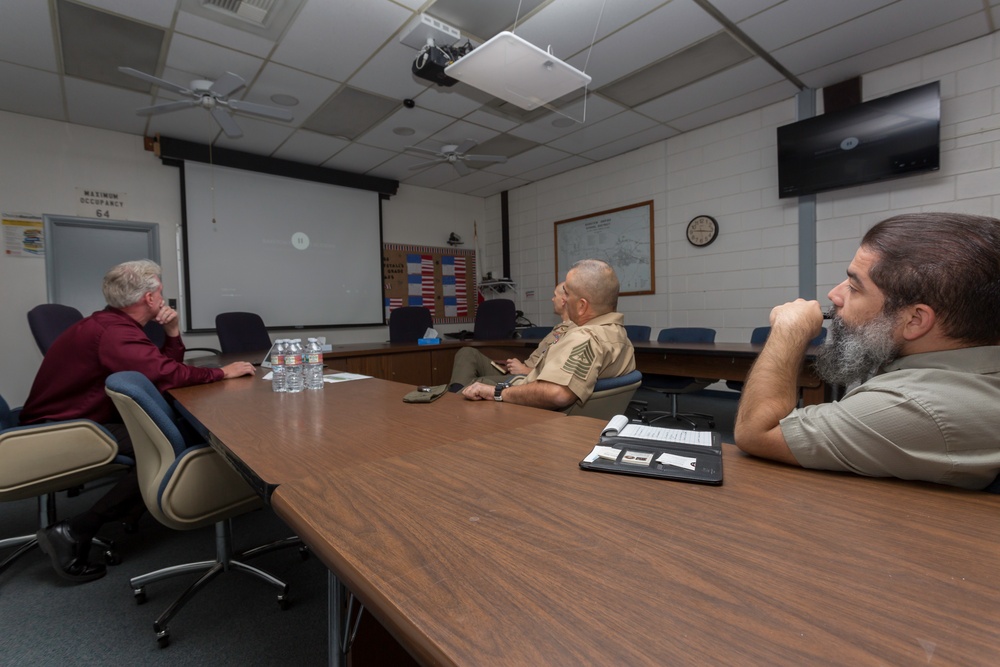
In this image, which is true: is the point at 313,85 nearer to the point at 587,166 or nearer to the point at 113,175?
the point at 113,175

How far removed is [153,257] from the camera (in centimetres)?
475

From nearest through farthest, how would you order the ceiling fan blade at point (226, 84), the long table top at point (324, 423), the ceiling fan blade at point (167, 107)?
1. the long table top at point (324, 423)
2. the ceiling fan blade at point (226, 84)
3. the ceiling fan blade at point (167, 107)

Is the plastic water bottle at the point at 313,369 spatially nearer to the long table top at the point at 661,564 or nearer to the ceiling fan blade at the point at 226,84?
the long table top at the point at 661,564

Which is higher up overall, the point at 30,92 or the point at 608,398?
the point at 30,92

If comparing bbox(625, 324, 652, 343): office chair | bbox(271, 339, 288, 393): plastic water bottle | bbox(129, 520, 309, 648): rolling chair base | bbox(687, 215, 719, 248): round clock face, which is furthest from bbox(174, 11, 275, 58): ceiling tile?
bbox(687, 215, 719, 248): round clock face

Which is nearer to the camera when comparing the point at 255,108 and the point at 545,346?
the point at 545,346

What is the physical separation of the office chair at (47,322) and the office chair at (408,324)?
8.84 ft

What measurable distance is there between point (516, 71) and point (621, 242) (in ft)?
10.9

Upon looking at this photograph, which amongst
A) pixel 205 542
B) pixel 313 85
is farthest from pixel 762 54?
pixel 205 542

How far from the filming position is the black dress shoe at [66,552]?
1807 mm

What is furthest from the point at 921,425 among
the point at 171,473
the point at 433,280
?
the point at 433,280

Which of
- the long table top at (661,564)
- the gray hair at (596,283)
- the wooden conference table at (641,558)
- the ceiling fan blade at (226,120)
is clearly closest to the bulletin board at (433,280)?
the ceiling fan blade at (226,120)

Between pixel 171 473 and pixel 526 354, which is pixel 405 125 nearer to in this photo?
pixel 526 354

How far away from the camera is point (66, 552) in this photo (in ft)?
5.95
